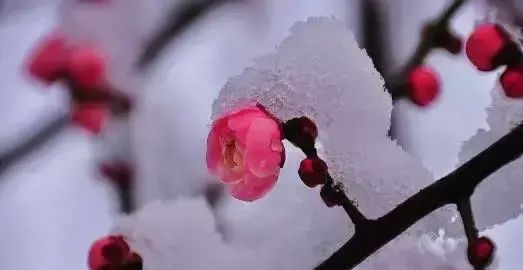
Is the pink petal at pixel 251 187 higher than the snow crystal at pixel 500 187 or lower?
higher

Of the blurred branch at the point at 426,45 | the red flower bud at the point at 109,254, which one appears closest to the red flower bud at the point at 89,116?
the blurred branch at the point at 426,45

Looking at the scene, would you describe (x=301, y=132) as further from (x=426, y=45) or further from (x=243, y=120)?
(x=426, y=45)

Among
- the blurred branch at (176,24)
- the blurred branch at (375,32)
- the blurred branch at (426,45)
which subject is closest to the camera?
the blurred branch at (426,45)

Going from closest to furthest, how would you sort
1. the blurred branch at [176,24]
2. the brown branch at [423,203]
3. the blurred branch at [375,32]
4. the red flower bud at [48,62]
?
the brown branch at [423,203] < the red flower bud at [48,62] < the blurred branch at [375,32] < the blurred branch at [176,24]

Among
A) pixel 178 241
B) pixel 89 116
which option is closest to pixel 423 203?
pixel 178 241

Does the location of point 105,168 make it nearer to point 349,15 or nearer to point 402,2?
point 349,15

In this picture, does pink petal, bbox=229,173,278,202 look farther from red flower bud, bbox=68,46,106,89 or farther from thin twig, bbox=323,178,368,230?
red flower bud, bbox=68,46,106,89

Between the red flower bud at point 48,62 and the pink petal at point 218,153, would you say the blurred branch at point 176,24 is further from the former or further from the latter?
the pink petal at point 218,153

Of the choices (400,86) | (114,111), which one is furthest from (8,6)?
(400,86)
